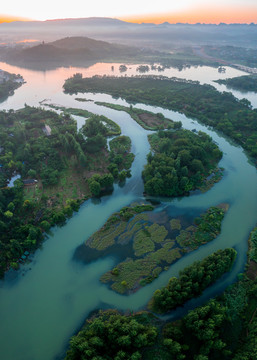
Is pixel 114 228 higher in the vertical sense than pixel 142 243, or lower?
higher

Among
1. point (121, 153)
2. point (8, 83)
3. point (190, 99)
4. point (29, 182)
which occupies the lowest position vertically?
point (29, 182)

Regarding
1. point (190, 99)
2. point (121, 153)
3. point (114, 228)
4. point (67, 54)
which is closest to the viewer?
point (114, 228)

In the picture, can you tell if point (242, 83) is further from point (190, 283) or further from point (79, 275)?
point (79, 275)

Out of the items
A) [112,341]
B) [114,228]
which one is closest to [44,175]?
[114,228]

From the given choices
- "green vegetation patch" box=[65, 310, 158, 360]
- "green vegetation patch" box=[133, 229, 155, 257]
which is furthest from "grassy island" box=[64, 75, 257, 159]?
"green vegetation patch" box=[65, 310, 158, 360]

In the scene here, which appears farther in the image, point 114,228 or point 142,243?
point 114,228

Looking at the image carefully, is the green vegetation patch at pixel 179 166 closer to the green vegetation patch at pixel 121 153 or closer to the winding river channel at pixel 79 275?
the winding river channel at pixel 79 275
